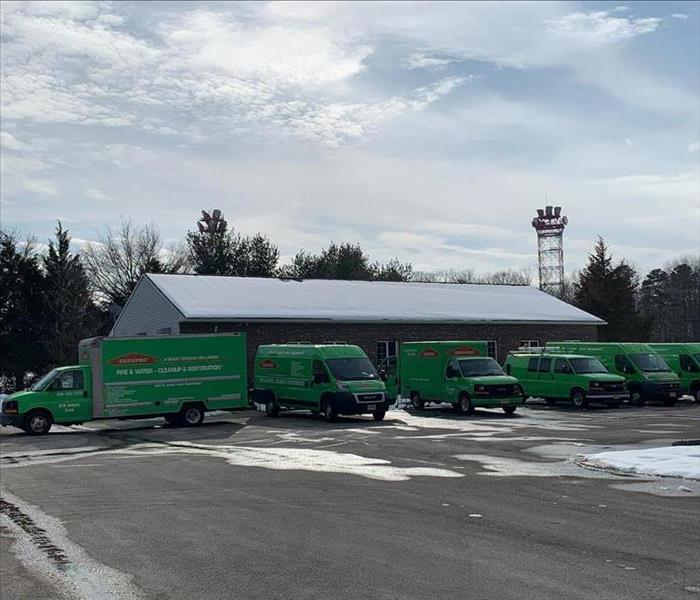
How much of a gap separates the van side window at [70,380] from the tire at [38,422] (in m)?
0.89

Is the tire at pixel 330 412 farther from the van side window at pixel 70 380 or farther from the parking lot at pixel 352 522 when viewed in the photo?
the van side window at pixel 70 380

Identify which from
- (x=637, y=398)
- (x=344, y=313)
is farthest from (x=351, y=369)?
(x=344, y=313)

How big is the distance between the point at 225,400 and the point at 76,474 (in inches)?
464

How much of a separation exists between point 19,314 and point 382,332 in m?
24.1

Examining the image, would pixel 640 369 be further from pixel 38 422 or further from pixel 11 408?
pixel 11 408

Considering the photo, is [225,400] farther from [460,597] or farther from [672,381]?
[460,597]

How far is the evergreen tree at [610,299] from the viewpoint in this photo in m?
59.9

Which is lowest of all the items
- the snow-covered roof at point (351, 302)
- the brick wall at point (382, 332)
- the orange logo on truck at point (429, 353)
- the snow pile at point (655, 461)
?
the snow pile at point (655, 461)

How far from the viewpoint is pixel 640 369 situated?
32.0 m

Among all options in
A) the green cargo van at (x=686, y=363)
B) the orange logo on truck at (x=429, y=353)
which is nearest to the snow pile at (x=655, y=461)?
the orange logo on truck at (x=429, y=353)

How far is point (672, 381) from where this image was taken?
104 ft

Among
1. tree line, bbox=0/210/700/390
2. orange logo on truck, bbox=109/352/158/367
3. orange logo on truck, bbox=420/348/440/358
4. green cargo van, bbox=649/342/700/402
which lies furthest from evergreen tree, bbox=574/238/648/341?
orange logo on truck, bbox=109/352/158/367

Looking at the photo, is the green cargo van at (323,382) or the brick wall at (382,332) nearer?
the green cargo van at (323,382)

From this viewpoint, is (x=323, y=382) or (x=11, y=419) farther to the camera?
(x=323, y=382)
